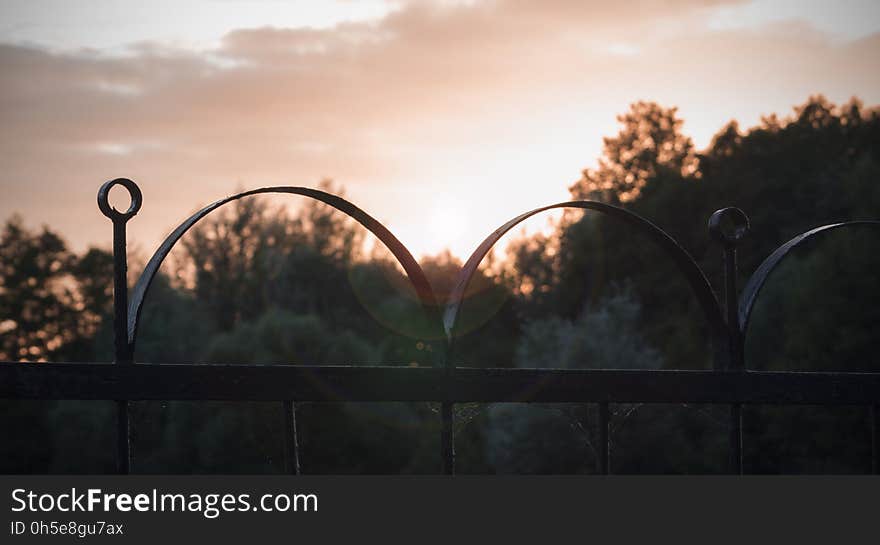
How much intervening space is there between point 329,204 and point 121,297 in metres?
0.63

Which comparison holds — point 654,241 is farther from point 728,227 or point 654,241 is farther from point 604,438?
point 604,438

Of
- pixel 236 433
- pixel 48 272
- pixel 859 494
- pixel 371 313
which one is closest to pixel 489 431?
pixel 236 433

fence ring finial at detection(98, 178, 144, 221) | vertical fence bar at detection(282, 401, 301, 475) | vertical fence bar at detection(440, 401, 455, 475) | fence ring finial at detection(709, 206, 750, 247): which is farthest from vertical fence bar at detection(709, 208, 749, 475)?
fence ring finial at detection(98, 178, 144, 221)

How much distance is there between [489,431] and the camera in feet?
105

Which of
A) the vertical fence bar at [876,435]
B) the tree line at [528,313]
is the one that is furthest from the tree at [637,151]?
the vertical fence bar at [876,435]

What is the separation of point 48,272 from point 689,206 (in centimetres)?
2660

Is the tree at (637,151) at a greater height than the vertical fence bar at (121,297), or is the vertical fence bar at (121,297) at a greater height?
the tree at (637,151)

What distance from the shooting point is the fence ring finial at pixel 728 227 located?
121 inches

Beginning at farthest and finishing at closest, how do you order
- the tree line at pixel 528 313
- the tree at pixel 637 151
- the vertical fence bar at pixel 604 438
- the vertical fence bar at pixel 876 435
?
1. the tree at pixel 637 151
2. the tree line at pixel 528 313
3. the vertical fence bar at pixel 876 435
4. the vertical fence bar at pixel 604 438

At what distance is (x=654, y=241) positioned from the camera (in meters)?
3.00

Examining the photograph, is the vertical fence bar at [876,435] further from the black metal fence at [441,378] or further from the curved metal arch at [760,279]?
the curved metal arch at [760,279]

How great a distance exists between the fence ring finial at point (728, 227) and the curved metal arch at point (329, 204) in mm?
978

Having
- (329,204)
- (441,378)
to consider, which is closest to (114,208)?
(329,204)

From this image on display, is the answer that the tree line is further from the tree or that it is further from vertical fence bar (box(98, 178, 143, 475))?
vertical fence bar (box(98, 178, 143, 475))
